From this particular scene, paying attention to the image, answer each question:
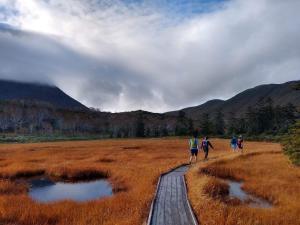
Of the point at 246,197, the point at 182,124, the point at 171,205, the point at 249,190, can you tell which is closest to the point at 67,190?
the point at 171,205

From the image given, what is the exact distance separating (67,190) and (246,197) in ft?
40.4

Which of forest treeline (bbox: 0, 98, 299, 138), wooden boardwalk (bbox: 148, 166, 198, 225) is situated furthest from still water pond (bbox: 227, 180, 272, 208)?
forest treeline (bbox: 0, 98, 299, 138)

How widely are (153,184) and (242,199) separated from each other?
5305 millimetres

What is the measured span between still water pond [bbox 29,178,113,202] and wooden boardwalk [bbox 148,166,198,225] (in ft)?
14.9

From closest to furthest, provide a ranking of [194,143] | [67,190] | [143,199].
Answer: [143,199] < [67,190] < [194,143]

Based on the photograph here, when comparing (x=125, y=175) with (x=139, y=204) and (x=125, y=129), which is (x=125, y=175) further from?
(x=125, y=129)

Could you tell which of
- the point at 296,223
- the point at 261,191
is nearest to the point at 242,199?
the point at 261,191

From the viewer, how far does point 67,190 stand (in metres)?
25.1

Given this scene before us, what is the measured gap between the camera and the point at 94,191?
24234 mm

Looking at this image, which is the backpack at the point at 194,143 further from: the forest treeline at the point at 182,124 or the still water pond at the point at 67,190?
the forest treeline at the point at 182,124

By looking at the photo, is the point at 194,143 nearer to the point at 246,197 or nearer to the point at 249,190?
the point at 249,190

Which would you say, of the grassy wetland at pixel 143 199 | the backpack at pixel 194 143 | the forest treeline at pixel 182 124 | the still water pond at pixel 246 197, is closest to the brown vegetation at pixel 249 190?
the grassy wetland at pixel 143 199

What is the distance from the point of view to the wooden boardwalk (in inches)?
529

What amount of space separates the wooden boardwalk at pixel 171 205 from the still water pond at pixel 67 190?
455cm
